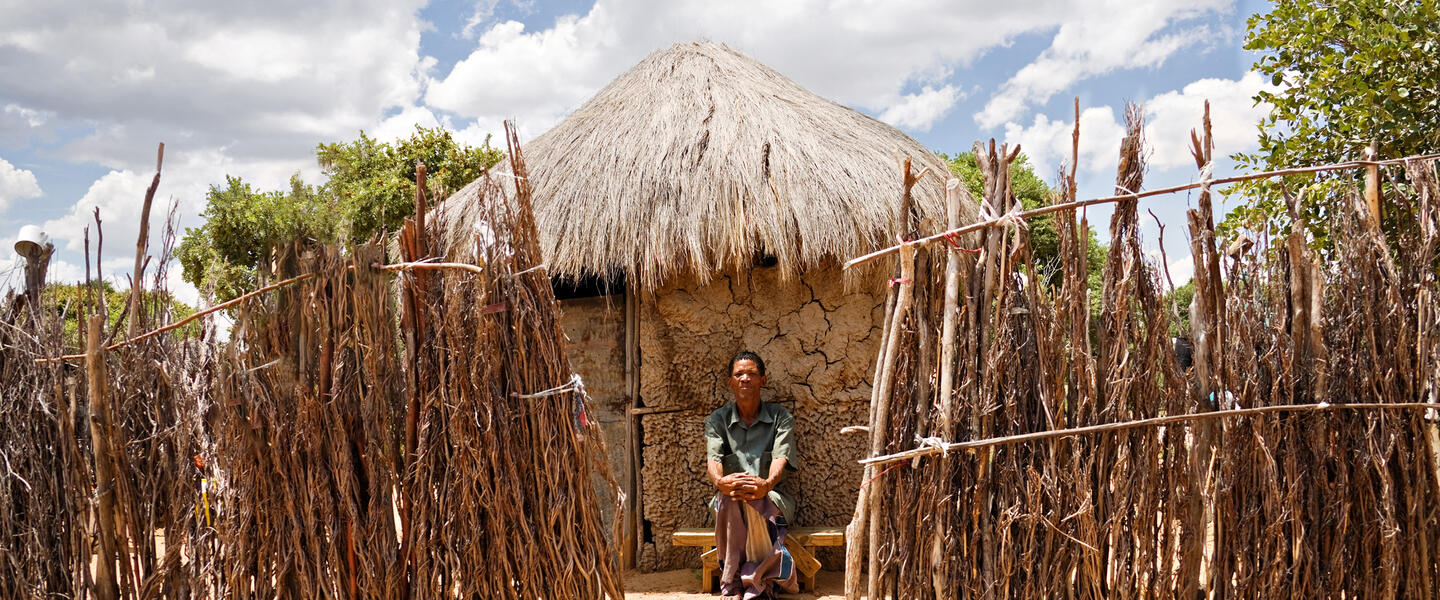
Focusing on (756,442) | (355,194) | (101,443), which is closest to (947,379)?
(756,442)

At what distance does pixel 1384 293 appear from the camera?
3.58 meters

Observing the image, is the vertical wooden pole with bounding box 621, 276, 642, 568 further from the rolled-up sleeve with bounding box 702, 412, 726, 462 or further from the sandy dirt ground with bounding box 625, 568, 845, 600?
the rolled-up sleeve with bounding box 702, 412, 726, 462

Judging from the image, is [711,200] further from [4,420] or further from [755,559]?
[4,420]

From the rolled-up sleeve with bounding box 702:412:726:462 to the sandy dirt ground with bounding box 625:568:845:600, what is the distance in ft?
2.68

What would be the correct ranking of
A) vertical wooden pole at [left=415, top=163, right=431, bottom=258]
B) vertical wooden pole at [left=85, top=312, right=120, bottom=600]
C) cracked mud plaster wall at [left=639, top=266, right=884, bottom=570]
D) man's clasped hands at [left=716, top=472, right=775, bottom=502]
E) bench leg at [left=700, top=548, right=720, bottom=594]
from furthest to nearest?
cracked mud plaster wall at [left=639, top=266, right=884, bottom=570], bench leg at [left=700, top=548, right=720, bottom=594], man's clasped hands at [left=716, top=472, right=775, bottom=502], vertical wooden pole at [left=85, top=312, right=120, bottom=600], vertical wooden pole at [left=415, top=163, right=431, bottom=258]

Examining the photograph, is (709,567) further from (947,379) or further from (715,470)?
(947,379)

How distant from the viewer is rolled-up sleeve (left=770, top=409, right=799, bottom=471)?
212 inches

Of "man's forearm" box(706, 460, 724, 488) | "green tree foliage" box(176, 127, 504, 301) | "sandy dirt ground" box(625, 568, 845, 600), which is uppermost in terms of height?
"green tree foliage" box(176, 127, 504, 301)

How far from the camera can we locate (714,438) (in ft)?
17.8

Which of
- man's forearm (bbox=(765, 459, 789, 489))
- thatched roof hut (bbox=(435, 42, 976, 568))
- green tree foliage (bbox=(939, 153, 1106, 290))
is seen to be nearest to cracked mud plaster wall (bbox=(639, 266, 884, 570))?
thatched roof hut (bbox=(435, 42, 976, 568))

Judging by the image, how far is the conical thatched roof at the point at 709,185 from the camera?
17.5ft

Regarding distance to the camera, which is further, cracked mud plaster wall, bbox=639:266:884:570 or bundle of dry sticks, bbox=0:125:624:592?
cracked mud plaster wall, bbox=639:266:884:570

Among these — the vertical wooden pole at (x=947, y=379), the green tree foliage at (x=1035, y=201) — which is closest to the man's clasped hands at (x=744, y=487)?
the vertical wooden pole at (x=947, y=379)

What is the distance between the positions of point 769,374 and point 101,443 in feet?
11.3
